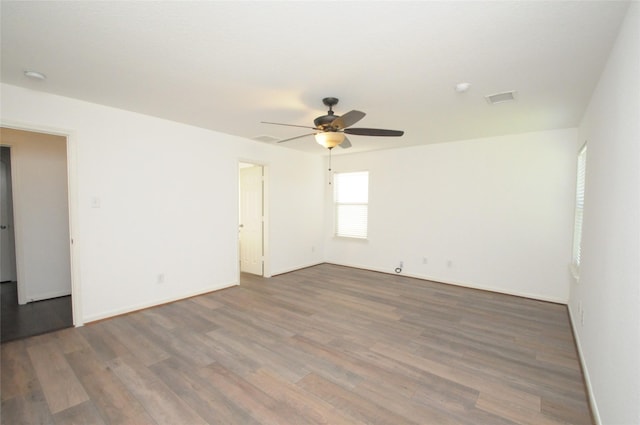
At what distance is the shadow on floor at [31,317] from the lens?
297 cm

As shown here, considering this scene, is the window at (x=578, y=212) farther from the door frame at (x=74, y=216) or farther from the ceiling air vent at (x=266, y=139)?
the door frame at (x=74, y=216)

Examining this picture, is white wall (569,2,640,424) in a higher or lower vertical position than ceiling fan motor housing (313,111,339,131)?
lower

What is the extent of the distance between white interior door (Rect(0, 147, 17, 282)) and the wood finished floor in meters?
3.18

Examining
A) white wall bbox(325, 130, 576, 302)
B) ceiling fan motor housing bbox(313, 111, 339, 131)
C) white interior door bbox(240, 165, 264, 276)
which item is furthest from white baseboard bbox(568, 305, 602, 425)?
white interior door bbox(240, 165, 264, 276)

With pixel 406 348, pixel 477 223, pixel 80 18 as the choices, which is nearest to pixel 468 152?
pixel 477 223

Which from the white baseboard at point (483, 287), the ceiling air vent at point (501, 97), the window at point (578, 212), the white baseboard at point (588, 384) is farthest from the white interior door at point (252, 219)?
the window at point (578, 212)

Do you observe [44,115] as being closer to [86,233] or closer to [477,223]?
[86,233]

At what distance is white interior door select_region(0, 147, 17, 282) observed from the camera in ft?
15.4

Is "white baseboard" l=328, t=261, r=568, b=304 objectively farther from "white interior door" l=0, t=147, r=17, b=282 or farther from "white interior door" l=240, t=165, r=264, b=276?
"white interior door" l=0, t=147, r=17, b=282

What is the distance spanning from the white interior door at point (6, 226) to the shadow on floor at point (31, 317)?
2.85 ft

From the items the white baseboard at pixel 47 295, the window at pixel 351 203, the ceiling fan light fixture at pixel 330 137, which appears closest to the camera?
the ceiling fan light fixture at pixel 330 137

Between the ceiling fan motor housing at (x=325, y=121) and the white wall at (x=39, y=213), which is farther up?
the ceiling fan motor housing at (x=325, y=121)

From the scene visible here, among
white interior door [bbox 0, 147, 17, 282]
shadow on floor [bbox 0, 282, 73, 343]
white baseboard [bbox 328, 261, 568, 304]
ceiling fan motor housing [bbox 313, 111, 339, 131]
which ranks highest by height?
ceiling fan motor housing [bbox 313, 111, 339, 131]

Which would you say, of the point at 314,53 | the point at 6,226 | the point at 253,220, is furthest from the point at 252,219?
the point at 6,226
